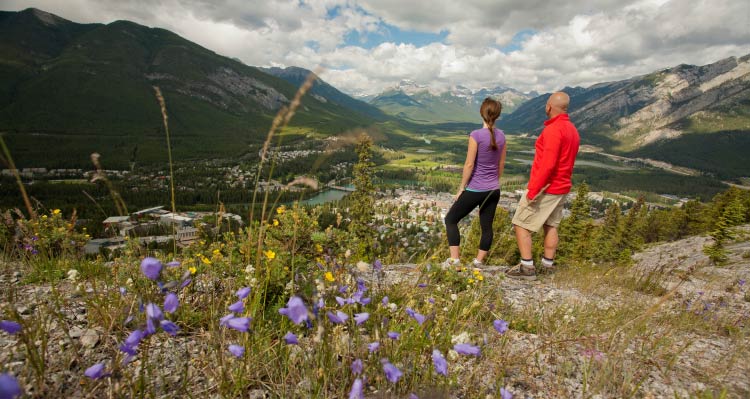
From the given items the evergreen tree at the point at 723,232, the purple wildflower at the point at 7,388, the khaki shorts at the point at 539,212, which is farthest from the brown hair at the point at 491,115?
the evergreen tree at the point at 723,232

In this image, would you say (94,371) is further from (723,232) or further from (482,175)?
(723,232)

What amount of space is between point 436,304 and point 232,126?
216 m

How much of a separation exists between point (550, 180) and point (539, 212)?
0.59 m

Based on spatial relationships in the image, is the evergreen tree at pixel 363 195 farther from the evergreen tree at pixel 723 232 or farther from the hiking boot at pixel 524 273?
the evergreen tree at pixel 723 232

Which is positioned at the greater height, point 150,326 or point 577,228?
point 150,326

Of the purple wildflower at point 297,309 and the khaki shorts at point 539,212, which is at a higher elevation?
the purple wildflower at point 297,309

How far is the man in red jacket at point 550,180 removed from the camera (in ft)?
16.9

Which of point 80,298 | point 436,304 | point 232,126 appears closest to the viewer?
point 436,304

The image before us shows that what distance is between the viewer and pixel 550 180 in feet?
17.6

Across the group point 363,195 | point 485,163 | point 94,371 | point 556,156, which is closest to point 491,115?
point 485,163

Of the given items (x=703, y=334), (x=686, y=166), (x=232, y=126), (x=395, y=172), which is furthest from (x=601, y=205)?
(x=232, y=126)

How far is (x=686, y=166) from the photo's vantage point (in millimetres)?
197375

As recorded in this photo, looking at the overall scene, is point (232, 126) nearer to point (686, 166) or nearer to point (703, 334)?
point (703, 334)

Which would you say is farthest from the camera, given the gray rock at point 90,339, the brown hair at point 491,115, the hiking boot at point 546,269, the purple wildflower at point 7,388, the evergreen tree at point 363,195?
the evergreen tree at point 363,195
